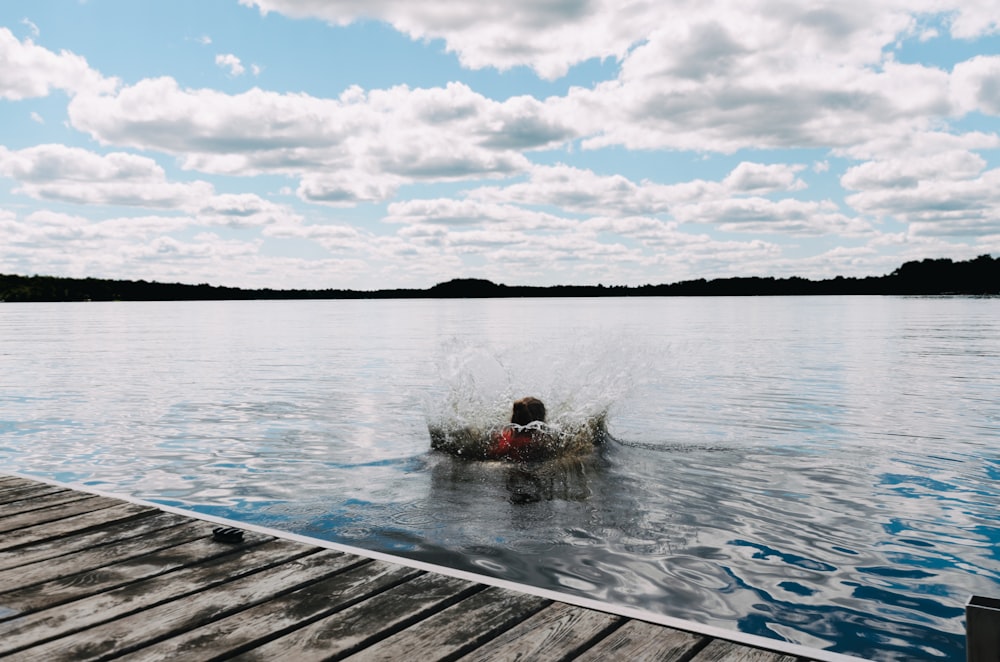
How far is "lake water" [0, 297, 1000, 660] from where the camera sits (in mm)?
7820

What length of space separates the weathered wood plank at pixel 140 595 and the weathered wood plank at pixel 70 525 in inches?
54.4

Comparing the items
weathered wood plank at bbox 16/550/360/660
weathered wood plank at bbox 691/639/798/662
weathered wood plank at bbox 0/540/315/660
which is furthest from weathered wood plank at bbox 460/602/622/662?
weathered wood plank at bbox 0/540/315/660

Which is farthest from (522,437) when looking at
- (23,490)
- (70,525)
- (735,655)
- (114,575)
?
(735,655)

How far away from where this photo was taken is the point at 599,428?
17.1 meters

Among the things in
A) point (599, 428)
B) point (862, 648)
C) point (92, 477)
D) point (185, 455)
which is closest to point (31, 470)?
point (92, 477)

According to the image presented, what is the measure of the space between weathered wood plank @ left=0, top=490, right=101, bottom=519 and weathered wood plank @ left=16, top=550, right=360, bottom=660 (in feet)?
11.8

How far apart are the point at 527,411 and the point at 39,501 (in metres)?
8.78

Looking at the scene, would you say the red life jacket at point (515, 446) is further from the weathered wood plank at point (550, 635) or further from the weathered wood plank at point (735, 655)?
the weathered wood plank at point (735, 655)

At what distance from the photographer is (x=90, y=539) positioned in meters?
6.66

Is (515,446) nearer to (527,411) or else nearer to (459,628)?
(527,411)

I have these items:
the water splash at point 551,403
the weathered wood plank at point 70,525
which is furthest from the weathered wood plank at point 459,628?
the water splash at point 551,403

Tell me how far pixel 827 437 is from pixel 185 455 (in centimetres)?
1368

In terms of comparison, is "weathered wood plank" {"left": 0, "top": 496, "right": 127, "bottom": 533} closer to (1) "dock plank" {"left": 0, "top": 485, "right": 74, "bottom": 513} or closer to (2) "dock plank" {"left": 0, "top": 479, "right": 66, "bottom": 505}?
(1) "dock plank" {"left": 0, "top": 485, "right": 74, "bottom": 513}

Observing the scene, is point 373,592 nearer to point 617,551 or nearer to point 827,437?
point 617,551
